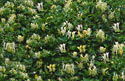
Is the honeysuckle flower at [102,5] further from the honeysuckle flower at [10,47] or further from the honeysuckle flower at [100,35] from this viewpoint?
the honeysuckle flower at [10,47]

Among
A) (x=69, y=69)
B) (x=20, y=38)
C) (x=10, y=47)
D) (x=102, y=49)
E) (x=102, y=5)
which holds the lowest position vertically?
(x=69, y=69)

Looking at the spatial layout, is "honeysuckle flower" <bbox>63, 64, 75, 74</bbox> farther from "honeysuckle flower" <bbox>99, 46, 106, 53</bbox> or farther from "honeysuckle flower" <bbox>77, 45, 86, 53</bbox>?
"honeysuckle flower" <bbox>99, 46, 106, 53</bbox>

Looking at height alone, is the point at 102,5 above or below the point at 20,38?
above

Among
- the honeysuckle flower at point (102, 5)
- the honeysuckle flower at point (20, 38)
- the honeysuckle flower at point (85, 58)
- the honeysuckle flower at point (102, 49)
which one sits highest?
the honeysuckle flower at point (102, 5)

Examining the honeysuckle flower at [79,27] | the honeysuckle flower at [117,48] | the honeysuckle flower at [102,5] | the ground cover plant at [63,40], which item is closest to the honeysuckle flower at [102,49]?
the ground cover plant at [63,40]

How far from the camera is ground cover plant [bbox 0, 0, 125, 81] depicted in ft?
16.2

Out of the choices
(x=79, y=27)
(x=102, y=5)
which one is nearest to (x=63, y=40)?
(x=79, y=27)

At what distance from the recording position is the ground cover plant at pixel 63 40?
4.95m

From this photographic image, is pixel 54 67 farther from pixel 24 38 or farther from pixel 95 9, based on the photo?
pixel 95 9

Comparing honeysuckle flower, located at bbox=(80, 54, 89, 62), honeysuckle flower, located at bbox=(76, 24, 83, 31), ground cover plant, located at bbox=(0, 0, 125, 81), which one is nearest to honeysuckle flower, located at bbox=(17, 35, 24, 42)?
ground cover plant, located at bbox=(0, 0, 125, 81)

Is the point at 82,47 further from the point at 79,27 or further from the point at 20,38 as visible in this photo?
the point at 20,38

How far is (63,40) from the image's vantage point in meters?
5.58

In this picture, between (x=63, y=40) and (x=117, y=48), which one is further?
(x=63, y=40)

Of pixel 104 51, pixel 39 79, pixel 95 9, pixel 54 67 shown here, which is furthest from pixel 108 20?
pixel 39 79
